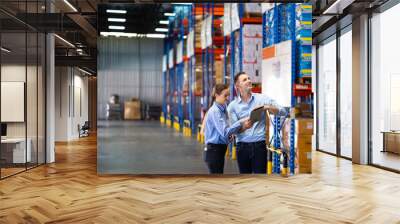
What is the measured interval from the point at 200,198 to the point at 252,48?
9.13 feet

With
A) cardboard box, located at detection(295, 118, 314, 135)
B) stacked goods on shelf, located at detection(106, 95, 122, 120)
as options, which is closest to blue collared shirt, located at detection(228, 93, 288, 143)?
cardboard box, located at detection(295, 118, 314, 135)

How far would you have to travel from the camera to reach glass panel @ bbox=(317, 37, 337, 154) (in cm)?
1107

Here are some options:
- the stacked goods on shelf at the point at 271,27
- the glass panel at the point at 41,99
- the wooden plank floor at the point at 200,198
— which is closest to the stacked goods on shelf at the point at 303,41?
the stacked goods on shelf at the point at 271,27

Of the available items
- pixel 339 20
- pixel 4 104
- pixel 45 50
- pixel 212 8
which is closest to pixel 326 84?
pixel 339 20

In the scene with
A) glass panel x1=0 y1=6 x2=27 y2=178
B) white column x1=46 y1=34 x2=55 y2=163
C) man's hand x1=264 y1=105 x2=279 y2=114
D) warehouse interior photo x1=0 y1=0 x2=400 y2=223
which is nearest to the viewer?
warehouse interior photo x1=0 y1=0 x2=400 y2=223

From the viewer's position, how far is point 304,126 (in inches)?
286

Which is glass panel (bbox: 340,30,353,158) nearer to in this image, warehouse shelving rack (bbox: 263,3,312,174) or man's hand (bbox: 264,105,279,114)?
warehouse shelving rack (bbox: 263,3,312,174)

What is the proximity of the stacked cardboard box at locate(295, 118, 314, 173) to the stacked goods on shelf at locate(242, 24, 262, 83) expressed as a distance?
3.54 ft

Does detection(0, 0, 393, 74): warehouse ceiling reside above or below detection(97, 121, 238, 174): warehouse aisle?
above

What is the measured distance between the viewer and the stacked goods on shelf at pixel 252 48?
7094mm

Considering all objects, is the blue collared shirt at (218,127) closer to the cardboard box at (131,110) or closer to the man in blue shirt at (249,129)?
the man in blue shirt at (249,129)

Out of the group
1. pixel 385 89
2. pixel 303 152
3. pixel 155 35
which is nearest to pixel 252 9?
pixel 155 35

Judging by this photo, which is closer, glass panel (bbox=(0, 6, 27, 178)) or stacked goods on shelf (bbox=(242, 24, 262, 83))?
stacked goods on shelf (bbox=(242, 24, 262, 83))

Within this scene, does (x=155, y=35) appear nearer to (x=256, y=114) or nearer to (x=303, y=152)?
(x=256, y=114)
